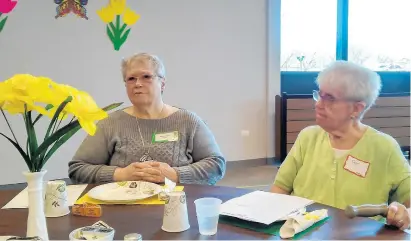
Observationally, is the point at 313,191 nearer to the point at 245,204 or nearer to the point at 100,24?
the point at 245,204

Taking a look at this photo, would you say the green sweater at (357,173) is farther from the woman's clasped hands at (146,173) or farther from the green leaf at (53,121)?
the green leaf at (53,121)

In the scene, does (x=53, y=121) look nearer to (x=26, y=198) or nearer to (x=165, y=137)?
(x=26, y=198)

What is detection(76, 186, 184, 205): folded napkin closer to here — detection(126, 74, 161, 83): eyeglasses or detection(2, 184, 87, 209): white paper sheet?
detection(2, 184, 87, 209): white paper sheet

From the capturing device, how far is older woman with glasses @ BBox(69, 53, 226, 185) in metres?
1.98

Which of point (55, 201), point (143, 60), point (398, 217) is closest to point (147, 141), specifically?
point (143, 60)

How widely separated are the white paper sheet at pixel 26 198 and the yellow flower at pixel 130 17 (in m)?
2.98

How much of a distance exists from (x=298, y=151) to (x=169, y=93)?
3.13 meters

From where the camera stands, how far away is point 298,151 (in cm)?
182

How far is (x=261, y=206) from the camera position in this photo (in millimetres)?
1357

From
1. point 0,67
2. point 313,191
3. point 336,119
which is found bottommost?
point 313,191

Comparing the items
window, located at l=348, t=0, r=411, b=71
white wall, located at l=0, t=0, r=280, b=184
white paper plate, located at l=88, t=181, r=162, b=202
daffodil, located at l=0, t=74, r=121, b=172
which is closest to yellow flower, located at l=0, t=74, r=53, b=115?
daffodil, located at l=0, t=74, r=121, b=172

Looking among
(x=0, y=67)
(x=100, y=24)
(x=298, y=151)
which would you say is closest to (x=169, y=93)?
(x=100, y=24)

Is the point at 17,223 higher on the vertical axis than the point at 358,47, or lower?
lower

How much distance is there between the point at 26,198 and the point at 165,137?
77 cm
